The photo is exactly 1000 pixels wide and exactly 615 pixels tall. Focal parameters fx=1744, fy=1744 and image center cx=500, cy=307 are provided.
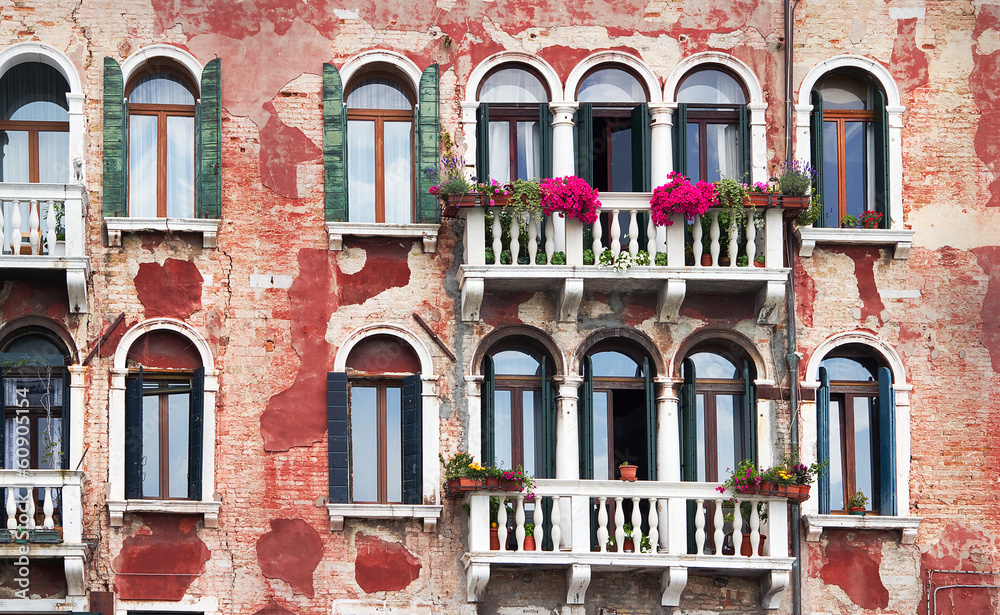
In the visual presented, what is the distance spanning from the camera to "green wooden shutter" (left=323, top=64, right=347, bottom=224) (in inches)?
783

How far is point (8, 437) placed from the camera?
1938 cm

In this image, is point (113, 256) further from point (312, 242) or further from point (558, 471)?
point (558, 471)

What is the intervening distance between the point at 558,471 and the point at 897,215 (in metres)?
4.94

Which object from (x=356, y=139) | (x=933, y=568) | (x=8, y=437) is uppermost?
(x=356, y=139)

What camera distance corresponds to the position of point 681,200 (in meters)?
19.3

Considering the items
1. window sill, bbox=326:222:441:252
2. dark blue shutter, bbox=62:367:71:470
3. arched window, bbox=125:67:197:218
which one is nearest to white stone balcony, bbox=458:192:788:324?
window sill, bbox=326:222:441:252

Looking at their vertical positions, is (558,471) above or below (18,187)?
below

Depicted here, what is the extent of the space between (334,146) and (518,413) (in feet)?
12.2

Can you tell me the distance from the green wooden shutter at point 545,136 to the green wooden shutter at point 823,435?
13.1 feet

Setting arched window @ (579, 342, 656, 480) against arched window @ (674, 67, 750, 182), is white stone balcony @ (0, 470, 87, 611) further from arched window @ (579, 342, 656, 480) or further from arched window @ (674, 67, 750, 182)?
arched window @ (674, 67, 750, 182)

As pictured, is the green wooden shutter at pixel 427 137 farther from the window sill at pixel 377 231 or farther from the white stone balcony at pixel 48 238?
the white stone balcony at pixel 48 238

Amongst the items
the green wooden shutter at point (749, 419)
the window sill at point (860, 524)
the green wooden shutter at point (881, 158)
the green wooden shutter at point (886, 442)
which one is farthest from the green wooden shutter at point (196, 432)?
the green wooden shutter at point (881, 158)

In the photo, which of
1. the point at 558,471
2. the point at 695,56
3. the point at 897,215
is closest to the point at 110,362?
the point at 558,471

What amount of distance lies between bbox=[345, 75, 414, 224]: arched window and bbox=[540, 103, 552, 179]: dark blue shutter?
1522 millimetres
